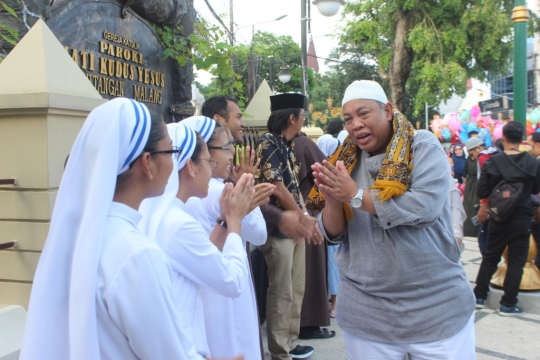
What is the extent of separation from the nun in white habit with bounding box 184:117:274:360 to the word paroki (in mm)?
1864

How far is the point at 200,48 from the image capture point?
18.5 feet

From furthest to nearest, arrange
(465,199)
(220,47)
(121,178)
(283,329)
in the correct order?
(465,199), (220,47), (283,329), (121,178)

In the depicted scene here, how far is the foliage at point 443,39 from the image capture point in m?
16.8

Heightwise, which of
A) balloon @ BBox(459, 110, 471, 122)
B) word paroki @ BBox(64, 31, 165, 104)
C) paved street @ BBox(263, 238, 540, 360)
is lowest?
paved street @ BBox(263, 238, 540, 360)

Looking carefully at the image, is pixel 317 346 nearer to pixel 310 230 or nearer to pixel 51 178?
pixel 310 230

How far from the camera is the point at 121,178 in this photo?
1450mm

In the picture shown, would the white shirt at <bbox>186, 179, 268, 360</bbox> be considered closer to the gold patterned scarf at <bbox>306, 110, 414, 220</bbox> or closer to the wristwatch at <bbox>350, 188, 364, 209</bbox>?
the wristwatch at <bbox>350, 188, 364, 209</bbox>

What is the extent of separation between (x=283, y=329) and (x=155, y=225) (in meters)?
2.24

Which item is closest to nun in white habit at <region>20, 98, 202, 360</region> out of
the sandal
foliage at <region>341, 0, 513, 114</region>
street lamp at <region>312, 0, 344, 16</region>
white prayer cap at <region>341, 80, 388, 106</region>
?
white prayer cap at <region>341, 80, 388, 106</region>

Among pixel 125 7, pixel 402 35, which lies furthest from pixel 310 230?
pixel 402 35

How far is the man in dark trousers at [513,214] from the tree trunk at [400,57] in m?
13.6

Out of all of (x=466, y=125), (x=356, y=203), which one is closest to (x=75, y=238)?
(x=356, y=203)

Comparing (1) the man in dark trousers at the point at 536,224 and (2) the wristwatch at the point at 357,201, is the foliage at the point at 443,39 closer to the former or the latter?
(1) the man in dark trousers at the point at 536,224

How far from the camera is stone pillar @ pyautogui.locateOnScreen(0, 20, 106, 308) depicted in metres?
2.68
